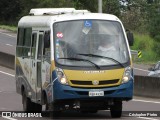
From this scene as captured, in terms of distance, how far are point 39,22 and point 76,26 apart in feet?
4.61

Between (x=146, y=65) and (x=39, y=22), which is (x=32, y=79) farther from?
(x=146, y=65)

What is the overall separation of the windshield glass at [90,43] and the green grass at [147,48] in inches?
1303

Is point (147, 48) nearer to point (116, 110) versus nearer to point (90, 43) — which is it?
point (116, 110)

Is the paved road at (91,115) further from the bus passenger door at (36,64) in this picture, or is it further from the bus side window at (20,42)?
the bus side window at (20,42)

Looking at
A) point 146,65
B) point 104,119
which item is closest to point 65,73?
point 104,119

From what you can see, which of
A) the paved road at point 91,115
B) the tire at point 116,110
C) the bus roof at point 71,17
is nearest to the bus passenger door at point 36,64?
the bus roof at point 71,17

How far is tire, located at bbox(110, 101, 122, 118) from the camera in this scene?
55.0 feet

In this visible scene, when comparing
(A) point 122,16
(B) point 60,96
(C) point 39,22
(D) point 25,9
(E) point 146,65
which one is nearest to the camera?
(B) point 60,96

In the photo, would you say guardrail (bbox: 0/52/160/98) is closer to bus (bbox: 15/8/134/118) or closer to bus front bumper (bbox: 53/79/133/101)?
bus (bbox: 15/8/134/118)

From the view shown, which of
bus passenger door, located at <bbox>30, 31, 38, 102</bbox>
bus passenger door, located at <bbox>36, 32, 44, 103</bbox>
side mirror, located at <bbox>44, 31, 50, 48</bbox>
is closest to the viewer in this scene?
side mirror, located at <bbox>44, 31, 50, 48</bbox>

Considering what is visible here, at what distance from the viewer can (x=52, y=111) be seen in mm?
16703

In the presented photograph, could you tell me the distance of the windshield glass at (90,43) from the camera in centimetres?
1638

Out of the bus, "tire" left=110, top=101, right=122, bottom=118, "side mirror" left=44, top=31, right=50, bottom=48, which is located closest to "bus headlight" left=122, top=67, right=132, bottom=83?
the bus

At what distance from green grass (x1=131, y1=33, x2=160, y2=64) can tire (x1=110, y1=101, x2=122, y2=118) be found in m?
32.8
